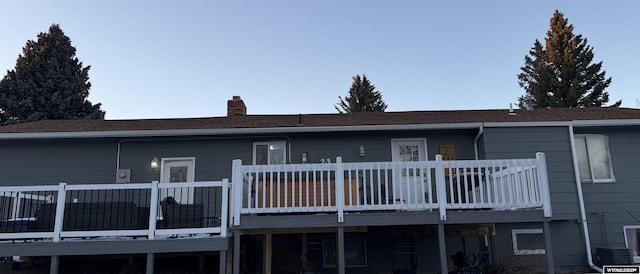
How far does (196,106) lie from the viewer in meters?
17.8

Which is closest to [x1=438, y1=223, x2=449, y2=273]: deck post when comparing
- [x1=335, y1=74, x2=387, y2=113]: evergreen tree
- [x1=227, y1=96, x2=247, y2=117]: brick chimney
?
[x1=227, y1=96, x2=247, y2=117]: brick chimney

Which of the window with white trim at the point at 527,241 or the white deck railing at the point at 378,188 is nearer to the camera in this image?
the white deck railing at the point at 378,188

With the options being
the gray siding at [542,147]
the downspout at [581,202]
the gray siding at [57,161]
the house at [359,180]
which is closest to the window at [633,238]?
the house at [359,180]

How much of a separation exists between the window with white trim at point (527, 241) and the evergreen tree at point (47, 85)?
20.3m

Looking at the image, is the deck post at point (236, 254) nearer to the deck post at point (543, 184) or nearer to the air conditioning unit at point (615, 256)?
the deck post at point (543, 184)

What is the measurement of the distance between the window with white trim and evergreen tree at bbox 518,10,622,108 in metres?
17.2

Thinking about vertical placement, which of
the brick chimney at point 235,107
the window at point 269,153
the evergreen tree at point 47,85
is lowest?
the window at point 269,153

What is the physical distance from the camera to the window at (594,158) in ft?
27.6

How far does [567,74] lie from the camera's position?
23.0 meters

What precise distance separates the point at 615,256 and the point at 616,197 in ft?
4.24

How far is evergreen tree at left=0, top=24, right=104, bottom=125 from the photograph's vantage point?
19.8 metres

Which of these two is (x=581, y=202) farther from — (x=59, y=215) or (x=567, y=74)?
(x=567, y=74)

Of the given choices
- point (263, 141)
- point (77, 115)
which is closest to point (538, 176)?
point (263, 141)

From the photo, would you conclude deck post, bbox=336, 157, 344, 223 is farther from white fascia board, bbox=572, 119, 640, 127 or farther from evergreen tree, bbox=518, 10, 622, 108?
evergreen tree, bbox=518, 10, 622, 108
